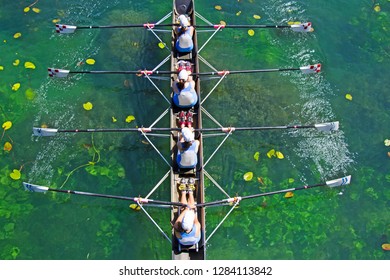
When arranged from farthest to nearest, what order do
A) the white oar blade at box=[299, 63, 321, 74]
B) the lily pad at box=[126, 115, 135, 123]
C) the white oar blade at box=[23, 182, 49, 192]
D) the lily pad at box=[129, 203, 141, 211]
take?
the white oar blade at box=[299, 63, 321, 74]
the lily pad at box=[126, 115, 135, 123]
the lily pad at box=[129, 203, 141, 211]
the white oar blade at box=[23, 182, 49, 192]

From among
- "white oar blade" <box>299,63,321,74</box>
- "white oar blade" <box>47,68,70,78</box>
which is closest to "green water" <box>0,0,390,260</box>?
"white oar blade" <box>47,68,70,78</box>

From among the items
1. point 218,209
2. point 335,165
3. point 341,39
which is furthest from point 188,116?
point 341,39

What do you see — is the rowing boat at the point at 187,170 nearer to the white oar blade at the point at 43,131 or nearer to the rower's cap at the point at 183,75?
the rower's cap at the point at 183,75

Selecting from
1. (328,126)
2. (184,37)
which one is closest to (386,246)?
(328,126)

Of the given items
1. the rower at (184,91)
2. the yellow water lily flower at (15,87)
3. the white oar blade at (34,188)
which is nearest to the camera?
the white oar blade at (34,188)

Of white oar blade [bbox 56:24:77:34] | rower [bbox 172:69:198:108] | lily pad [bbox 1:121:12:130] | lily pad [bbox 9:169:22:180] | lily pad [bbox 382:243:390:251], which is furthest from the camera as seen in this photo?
white oar blade [bbox 56:24:77:34]

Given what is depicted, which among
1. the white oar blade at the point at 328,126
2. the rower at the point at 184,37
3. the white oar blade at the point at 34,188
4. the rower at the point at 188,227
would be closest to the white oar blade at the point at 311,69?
the white oar blade at the point at 328,126

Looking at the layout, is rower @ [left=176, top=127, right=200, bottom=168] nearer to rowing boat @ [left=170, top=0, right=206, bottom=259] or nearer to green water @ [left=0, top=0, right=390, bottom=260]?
rowing boat @ [left=170, top=0, right=206, bottom=259]
